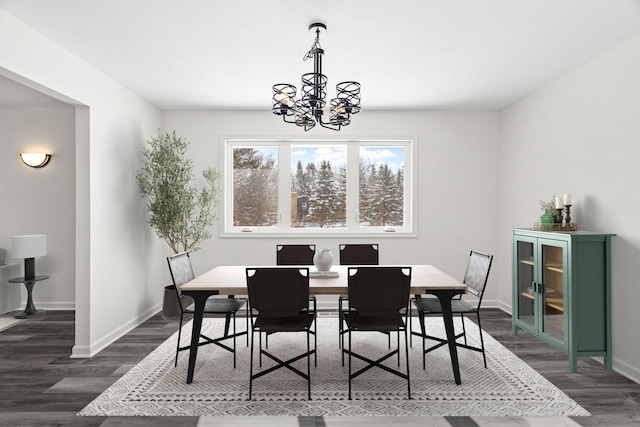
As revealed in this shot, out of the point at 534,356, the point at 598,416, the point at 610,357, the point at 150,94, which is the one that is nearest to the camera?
the point at 598,416

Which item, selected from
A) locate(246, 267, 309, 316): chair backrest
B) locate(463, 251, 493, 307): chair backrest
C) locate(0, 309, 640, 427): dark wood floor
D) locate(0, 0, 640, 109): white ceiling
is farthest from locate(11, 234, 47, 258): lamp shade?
locate(463, 251, 493, 307): chair backrest

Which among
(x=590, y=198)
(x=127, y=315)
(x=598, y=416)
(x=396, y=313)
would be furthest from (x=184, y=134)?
(x=598, y=416)

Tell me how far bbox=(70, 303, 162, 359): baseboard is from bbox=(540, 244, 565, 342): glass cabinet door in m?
4.18

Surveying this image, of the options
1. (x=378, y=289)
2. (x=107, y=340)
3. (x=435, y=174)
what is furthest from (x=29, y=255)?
(x=435, y=174)

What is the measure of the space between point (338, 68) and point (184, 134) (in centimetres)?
259

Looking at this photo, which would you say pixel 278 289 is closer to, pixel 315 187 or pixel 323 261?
pixel 323 261

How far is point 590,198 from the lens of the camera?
139 inches

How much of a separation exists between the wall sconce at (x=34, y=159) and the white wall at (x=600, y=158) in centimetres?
624

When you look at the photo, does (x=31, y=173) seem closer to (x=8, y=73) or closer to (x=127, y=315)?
(x=127, y=315)

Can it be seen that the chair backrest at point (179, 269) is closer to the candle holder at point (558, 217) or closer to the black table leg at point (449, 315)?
the black table leg at point (449, 315)

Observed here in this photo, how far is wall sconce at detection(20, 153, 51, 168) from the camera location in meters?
5.17

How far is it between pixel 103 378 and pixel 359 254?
2522 millimetres

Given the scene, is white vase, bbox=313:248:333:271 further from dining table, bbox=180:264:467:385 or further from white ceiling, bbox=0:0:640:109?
white ceiling, bbox=0:0:640:109

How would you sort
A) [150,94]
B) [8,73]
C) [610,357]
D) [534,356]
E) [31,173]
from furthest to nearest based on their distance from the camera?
[31,173] → [150,94] → [534,356] → [610,357] → [8,73]
